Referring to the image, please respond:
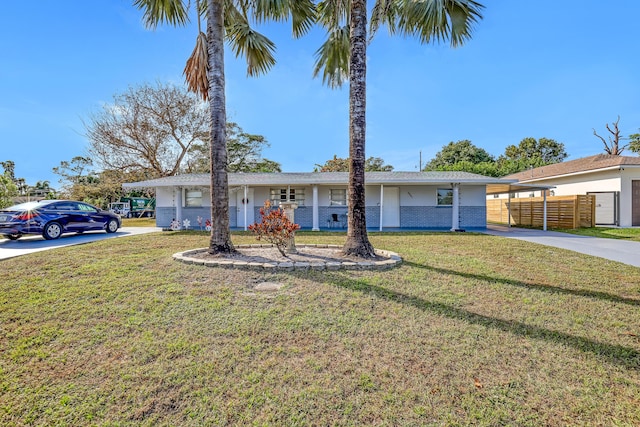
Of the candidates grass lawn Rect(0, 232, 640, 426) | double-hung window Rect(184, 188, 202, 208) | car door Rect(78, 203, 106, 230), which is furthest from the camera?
double-hung window Rect(184, 188, 202, 208)

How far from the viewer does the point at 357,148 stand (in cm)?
609

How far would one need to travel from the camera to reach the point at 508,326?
348 cm

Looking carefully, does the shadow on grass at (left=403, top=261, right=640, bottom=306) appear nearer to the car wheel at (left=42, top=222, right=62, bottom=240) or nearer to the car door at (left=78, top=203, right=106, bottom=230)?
the car wheel at (left=42, top=222, right=62, bottom=240)

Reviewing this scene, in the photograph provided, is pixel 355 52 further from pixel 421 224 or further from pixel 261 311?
pixel 421 224

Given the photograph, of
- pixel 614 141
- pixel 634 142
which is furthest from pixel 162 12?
pixel 634 142

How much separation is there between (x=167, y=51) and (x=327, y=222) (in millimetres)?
10199

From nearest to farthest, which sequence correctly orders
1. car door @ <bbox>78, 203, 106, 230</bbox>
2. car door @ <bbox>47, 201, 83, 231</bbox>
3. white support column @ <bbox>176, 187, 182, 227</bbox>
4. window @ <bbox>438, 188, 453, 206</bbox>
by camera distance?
car door @ <bbox>47, 201, 83, 231</bbox>
car door @ <bbox>78, 203, 106, 230</bbox>
white support column @ <bbox>176, 187, 182, 227</bbox>
window @ <bbox>438, 188, 453, 206</bbox>

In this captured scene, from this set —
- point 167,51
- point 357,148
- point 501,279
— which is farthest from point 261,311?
point 167,51

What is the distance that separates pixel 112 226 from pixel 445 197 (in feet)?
53.1

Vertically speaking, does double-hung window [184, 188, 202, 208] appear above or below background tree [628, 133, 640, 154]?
below

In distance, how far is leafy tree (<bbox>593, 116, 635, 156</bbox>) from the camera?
27.0m

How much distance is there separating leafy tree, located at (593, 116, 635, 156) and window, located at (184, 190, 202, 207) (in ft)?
121

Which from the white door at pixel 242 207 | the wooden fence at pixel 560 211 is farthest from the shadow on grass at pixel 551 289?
the wooden fence at pixel 560 211

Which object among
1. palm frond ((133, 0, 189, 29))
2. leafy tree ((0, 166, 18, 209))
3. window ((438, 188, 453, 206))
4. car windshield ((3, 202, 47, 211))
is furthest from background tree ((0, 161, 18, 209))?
window ((438, 188, 453, 206))
